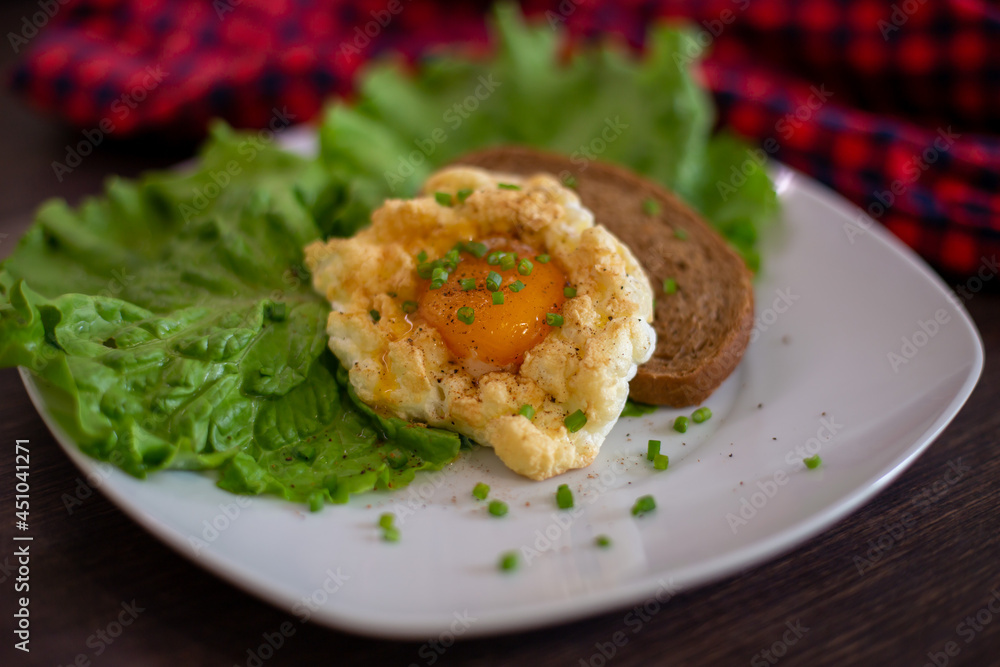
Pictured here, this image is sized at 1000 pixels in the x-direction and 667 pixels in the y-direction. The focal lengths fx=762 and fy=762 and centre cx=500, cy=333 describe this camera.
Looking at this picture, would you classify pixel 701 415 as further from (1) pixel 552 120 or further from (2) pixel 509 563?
(1) pixel 552 120

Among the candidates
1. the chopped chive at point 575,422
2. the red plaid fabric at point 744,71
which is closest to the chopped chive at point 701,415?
the chopped chive at point 575,422

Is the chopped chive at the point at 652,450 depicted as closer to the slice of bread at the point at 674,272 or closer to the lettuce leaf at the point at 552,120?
the slice of bread at the point at 674,272

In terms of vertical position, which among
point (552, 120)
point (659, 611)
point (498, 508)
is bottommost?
point (659, 611)

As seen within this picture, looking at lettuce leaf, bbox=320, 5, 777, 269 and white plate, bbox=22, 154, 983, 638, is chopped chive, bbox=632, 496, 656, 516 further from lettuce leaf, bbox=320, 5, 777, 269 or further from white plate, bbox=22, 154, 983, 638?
lettuce leaf, bbox=320, 5, 777, 269

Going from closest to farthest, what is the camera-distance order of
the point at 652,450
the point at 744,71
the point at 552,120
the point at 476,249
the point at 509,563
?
the point at 509,563 < the point at 652,450 < the point at 476,249 < the point at 552,120 < the point at 744,71

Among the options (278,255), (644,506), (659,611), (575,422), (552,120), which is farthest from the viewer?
(552,120)

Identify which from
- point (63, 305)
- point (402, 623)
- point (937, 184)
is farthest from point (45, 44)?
point (937, 184)

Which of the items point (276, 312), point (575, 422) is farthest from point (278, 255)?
point (575, 422)
